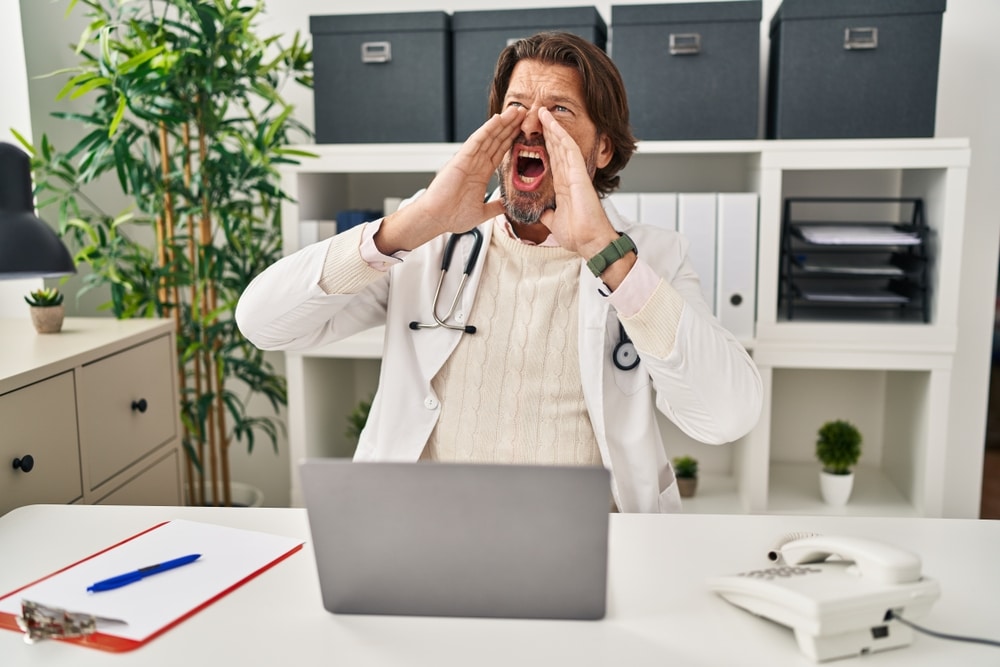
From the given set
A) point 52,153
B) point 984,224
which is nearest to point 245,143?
point 52,153

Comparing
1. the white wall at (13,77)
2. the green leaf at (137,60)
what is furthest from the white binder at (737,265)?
the white wall at (13,77)

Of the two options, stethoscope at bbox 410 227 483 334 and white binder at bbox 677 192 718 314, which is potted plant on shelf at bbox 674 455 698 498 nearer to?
white binder at bbox 677 192 718 314

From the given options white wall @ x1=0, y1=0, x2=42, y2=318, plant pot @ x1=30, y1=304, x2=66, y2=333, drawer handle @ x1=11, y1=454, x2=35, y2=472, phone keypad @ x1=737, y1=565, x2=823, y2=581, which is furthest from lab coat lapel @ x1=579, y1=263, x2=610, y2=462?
white wall @ x1=0, y1=0, x2=42, y2=318

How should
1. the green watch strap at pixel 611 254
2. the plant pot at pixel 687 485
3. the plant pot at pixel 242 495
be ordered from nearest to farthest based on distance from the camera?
the green watch strap at pixel 611 254, the plant pot at pixel 687 485, the plant pot at pixel 242 495

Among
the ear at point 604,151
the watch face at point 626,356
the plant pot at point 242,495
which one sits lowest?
the plant pot at point 242,495

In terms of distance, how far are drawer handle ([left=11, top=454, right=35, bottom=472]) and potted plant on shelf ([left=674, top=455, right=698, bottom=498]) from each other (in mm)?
1615

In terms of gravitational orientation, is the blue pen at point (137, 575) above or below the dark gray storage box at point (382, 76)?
below

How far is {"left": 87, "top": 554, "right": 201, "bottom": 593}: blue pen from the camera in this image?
942mm

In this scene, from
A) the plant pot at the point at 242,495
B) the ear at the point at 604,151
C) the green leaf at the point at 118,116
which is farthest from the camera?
the plant pot at the point at 242,495

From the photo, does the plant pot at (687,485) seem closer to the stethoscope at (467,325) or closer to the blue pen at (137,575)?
the stethoscope at (467,325)

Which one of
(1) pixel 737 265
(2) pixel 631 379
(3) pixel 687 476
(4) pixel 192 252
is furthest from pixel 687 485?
(4) pixel 192 252

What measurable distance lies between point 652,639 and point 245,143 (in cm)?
183

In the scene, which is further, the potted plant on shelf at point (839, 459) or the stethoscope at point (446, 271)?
the potted plant on shelf at point (839, 459)

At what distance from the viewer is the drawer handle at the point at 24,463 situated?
1.53 meters
